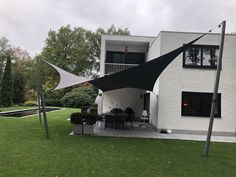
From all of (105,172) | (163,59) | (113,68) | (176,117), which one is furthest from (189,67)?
(105,172)

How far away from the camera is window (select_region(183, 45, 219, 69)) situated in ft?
37.1

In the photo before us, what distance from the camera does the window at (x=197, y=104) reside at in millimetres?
11102

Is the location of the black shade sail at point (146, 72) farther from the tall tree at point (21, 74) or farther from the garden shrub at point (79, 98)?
the tall tree at point (21, 74)

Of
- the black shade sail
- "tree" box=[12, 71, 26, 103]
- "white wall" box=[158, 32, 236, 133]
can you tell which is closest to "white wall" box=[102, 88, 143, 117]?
"white wall" box=[158, 32, 236, 133]

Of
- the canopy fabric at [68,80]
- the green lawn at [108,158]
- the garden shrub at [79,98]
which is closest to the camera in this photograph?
the green lawn at [108,158]

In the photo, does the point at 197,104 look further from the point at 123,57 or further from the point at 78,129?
the point at 123,57

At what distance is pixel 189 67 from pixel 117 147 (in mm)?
5727

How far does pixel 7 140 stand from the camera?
7.95 m

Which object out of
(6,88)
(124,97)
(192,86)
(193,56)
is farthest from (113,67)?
(6,88)

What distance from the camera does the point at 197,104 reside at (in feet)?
36.7

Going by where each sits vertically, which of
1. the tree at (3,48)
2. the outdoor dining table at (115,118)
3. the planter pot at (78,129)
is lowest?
the planter pot at (78,129)

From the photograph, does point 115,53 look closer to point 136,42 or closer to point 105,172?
point 136,42

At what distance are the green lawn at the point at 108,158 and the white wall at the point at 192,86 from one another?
2.30 m

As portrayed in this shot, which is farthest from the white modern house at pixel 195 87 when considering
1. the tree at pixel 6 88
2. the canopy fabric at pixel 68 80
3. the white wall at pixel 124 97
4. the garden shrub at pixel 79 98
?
→ the tree at pixel 6 88
